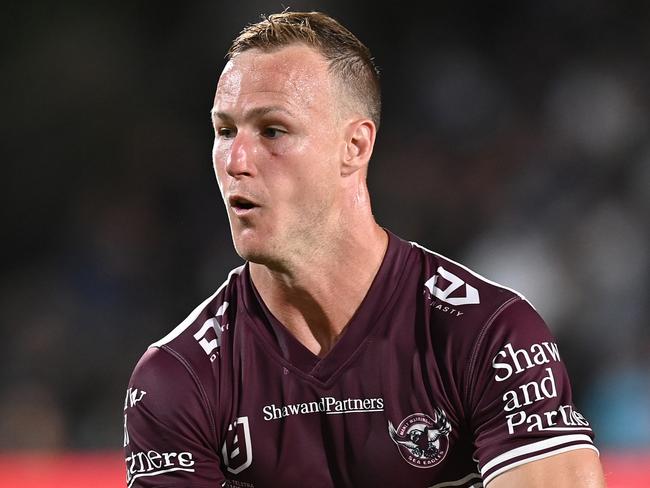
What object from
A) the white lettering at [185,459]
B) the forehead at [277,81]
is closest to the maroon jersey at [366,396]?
the white lettering at [185,459]

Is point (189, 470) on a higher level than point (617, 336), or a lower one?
lower

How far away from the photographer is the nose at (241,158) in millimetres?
2572

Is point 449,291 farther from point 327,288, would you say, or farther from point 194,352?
point 194,352

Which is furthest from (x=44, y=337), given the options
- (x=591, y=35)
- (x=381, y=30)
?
(x=591, y=35)

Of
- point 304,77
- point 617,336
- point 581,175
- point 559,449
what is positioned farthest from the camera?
point 581,175

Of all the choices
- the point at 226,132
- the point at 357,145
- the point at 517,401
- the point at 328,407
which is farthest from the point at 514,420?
the point at 226,132

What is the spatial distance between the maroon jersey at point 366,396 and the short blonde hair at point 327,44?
1.58ft

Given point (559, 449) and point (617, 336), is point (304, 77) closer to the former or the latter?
point (559, 449)

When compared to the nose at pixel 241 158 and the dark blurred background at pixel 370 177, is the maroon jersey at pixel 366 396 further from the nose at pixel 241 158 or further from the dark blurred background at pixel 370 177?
the dark blurred background at pixel 370 177

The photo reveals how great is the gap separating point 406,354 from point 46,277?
16.5ft

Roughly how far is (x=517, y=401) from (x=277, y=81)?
→ 1.00 m

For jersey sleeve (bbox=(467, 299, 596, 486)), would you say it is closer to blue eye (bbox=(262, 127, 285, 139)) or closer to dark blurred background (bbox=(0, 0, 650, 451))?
blue eye (bbox=(262, 127, 285, 139))

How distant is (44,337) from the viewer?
22.9 ft

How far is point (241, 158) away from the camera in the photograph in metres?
2.58
